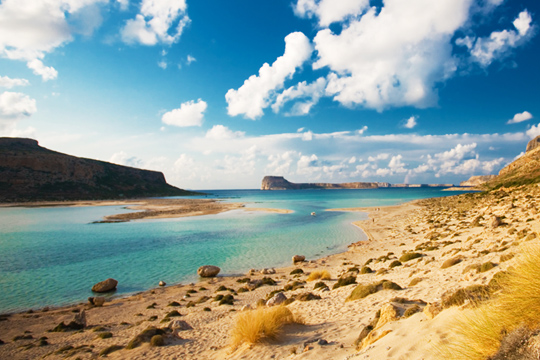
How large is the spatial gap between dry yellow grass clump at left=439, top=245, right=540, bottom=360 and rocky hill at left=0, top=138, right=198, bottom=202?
14004cm

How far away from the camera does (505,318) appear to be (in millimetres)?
3969

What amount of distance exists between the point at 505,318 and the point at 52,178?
161641 millimetres

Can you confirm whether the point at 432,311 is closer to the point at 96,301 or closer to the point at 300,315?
the point at 300,315

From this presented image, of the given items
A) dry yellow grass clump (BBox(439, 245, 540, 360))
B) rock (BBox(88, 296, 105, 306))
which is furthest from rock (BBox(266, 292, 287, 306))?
rock (BBox(88, 296, 105, 306))

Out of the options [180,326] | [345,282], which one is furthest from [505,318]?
[345,282]

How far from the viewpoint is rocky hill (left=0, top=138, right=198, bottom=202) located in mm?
112562

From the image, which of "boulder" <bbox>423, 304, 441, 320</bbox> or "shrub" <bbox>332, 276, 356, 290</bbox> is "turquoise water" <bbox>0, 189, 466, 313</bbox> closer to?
"shrub" <bbox>332, 276, 356, 290</bbox>

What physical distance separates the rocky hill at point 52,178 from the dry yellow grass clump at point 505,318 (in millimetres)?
140045

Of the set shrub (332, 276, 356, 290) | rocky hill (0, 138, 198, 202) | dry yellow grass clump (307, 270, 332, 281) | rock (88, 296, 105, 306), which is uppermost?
rocky hill (0, 138, 198, 202)

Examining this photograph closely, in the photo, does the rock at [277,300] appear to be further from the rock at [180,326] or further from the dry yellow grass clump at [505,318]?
the dry yellow grass clump at [505,318]

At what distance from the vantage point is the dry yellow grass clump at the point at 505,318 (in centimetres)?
378

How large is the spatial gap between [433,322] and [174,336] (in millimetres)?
8976

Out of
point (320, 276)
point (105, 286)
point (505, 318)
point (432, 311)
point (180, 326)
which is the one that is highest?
point (505, 318)

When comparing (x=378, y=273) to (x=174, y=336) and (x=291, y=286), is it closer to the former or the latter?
(x=291, y=286)
